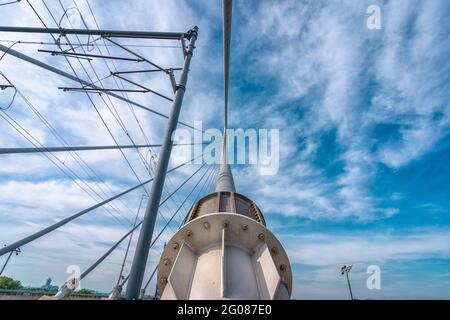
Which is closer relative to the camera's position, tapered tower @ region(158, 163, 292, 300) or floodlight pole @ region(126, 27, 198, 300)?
floodlight pole @ region(126, 27, 198, 300)

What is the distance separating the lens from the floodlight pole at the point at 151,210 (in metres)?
3.44

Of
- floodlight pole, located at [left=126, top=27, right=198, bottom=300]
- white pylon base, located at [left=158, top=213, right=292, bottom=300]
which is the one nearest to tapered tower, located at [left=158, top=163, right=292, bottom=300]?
white pylon base, located at [left=158, top=213, right=292, bottom=300]

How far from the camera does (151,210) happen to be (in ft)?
12.5

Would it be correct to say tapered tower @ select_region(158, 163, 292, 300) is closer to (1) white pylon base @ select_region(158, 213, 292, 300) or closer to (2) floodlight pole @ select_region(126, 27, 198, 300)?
(1) white pylon base @ select_region(158, 213, 292, 300)

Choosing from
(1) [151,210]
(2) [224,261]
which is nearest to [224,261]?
(2) [224,261]

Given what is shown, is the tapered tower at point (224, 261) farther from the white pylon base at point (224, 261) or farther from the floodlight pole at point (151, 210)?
the floodlight pole at point (151, 210)

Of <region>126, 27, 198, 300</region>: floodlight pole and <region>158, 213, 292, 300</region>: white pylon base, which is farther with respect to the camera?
<region>158, 213, 292, 300</region>: white pylon base

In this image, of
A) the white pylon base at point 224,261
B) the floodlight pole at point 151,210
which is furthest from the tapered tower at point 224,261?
the floodlight pole at point 151,210

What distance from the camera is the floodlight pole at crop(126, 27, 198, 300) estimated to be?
3.44 m
